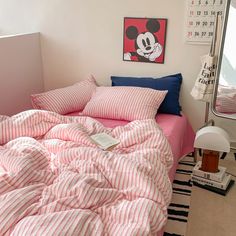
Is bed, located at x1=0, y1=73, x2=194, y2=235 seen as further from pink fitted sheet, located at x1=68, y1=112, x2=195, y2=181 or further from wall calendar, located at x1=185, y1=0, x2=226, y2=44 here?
wall calendar, located at x1=185, y1=0, x2=226, y2=44

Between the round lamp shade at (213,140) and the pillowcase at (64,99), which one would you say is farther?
the pillowcase at (64,99)

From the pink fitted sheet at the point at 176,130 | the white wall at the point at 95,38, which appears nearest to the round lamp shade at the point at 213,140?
the pink fitted sheet at the point at 176,130

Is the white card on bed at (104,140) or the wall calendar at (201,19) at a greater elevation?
the wall calendar at (201,19)

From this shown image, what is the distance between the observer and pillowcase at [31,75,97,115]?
2.30 metres

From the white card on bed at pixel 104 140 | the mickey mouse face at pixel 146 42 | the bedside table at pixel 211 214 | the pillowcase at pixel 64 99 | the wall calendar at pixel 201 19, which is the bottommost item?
the bedside table at pixel 211 214

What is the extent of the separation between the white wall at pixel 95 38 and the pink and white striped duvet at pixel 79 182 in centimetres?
89

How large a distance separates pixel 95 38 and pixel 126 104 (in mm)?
770

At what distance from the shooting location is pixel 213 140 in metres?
1.93

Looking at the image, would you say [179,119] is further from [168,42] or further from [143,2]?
[143,2]

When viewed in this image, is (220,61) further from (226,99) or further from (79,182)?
(79,182)

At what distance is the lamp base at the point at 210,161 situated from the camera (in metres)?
2.04

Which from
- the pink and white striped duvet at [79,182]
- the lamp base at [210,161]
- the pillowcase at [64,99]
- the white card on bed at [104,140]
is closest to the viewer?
the pink and white striped duvet at [79,182]

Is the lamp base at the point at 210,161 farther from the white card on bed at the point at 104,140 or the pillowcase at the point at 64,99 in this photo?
the pillowcase at the point at 64,99

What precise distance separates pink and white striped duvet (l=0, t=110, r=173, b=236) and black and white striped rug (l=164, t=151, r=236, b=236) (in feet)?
1.32
